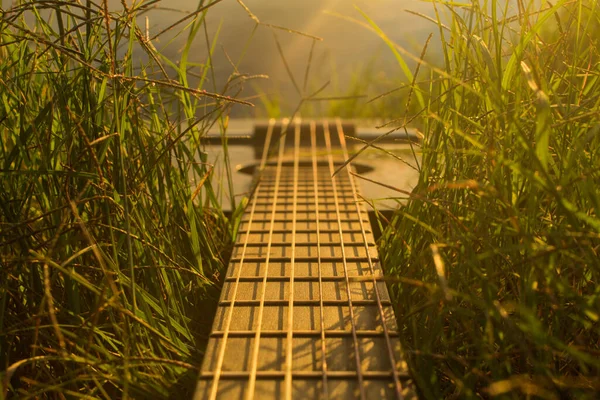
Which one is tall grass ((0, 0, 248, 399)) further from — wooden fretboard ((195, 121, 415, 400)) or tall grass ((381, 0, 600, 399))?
tall grass ((381, 0, 600, 399))

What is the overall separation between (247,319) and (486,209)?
0.44 m

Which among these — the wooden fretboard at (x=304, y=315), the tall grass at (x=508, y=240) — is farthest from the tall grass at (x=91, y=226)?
the tall grass at (x=508, y=240)

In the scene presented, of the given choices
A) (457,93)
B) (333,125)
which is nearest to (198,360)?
(457,93)

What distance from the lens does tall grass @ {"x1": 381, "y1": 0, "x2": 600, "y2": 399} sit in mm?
759

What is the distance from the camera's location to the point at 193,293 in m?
1.27

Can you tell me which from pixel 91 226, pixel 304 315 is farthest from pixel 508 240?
pixel 91 226

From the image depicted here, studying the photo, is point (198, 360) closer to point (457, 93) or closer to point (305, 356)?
point (305, 356)

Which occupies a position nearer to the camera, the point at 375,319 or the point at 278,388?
the point at 278,388

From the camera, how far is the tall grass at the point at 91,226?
3.10ft

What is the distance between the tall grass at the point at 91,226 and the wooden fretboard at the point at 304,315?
0.10 m

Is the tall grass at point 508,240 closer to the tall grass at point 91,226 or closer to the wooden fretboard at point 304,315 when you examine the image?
the wooden fretboard at point 304,315

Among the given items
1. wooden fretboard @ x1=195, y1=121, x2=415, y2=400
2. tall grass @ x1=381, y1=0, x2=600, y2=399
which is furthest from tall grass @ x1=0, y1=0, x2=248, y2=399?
tall grass @ x1=381, y1=0, x2=600, y2=399

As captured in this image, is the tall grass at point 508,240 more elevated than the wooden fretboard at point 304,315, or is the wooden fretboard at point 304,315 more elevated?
the tall grass at point 508,240

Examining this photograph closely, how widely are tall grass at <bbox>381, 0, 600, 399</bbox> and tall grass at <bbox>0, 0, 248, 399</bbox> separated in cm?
40
